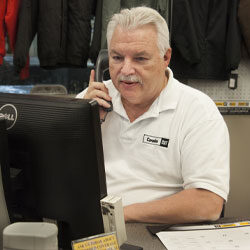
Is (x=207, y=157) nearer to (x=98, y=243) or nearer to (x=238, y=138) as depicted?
(x=98, y=243)

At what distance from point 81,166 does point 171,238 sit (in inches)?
14.8

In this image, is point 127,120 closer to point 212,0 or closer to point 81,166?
point 81,166

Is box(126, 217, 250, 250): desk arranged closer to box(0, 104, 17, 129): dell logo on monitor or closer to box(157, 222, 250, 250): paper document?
box(157, 222, 250, 250): paper document

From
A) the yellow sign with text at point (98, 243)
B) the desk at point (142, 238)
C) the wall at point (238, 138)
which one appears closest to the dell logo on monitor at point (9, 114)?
the yellow sign with text at point (98, 243)

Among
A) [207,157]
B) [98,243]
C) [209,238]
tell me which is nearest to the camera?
[98,243]

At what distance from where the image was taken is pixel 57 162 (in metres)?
0.89

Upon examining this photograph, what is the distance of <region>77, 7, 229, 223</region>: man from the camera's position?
1.42 meters

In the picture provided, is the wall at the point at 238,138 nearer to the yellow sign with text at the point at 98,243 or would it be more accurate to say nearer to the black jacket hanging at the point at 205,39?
the black jacket hanging at the point at 205,39

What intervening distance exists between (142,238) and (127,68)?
0.63 meters

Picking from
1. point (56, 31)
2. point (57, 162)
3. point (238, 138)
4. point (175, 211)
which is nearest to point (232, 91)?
point (238, 138)

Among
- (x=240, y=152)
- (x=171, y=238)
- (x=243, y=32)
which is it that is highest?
(x=243, y=32)

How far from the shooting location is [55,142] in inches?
34.9

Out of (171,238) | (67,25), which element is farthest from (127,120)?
(67,25)

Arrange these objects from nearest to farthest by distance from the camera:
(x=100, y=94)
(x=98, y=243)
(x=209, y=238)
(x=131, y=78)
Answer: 1. (x=98, y=243)
2. (x=209, y=238)
3. (x=131, y=78)
4. (x=100, y=94)
